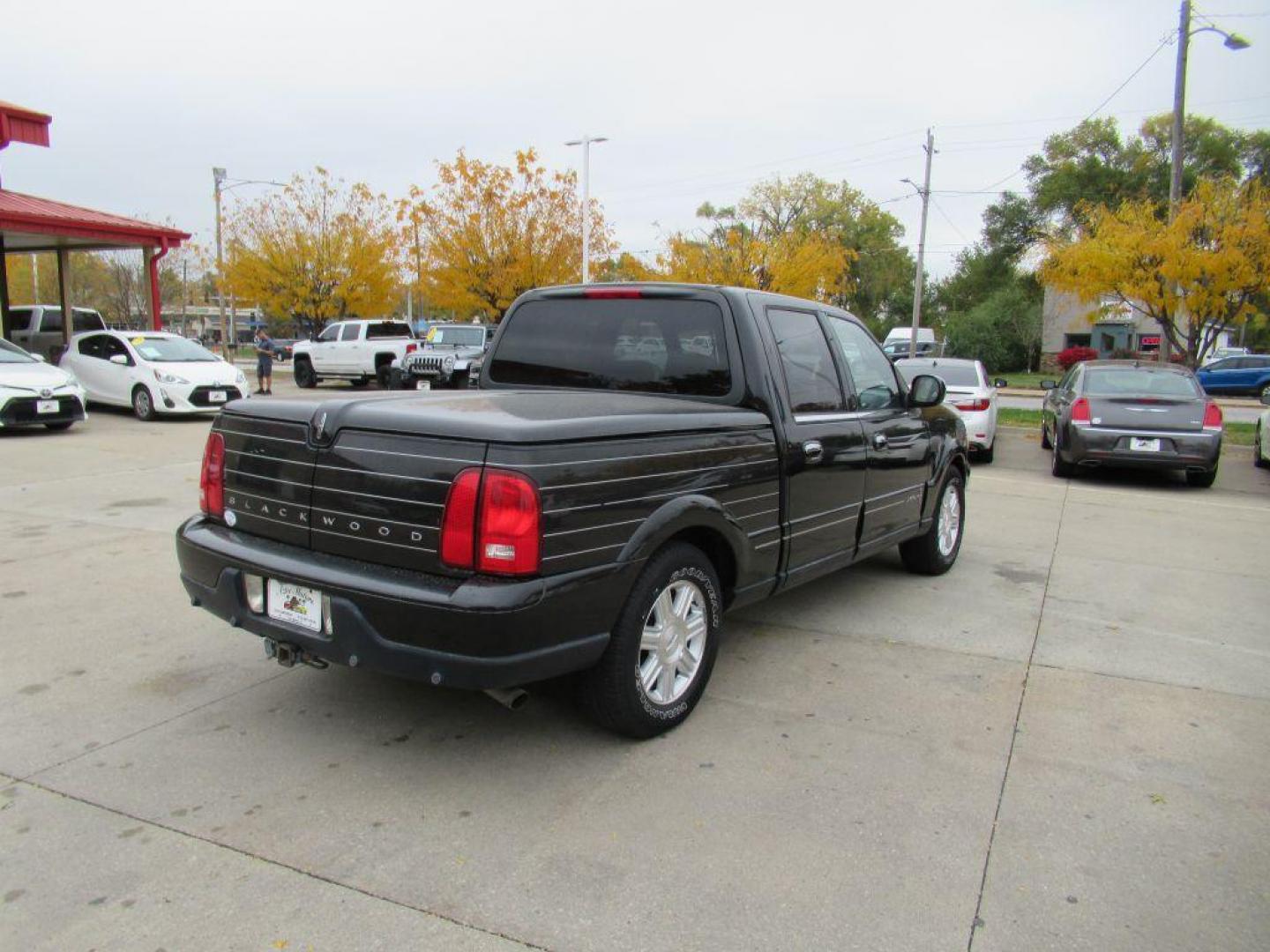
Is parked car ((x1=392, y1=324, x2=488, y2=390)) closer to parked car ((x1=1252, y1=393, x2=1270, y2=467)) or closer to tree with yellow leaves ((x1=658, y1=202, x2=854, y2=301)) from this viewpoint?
tree with yellow leaves ((x1=658, y1=202, x2=854, y2=301))

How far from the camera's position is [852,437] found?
15.7ft

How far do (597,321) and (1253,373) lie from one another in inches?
1339

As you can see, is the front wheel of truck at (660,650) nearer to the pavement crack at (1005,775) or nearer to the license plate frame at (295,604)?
the license plate frame at (295,604)

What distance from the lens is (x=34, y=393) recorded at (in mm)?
12734

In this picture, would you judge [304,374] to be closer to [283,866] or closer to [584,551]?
[584,551]

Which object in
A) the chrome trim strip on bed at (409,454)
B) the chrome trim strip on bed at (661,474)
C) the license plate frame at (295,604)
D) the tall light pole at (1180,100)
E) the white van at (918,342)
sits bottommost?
the license plate frame at (295,604)

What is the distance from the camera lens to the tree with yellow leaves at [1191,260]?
16734 mm

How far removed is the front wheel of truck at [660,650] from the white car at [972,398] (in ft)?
30.2

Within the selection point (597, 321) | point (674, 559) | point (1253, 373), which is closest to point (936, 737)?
point (674, 559)

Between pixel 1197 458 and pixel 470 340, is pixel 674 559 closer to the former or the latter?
pixel 1197 458

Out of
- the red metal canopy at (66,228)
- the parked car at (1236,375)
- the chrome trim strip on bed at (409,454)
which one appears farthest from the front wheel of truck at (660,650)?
the parked car at (1236,375)

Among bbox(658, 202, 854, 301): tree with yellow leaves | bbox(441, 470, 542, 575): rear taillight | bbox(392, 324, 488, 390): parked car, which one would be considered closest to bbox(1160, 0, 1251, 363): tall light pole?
bbox(658, 202, 854, 301): tree with yellow leaves

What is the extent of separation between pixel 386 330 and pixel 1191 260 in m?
19.5

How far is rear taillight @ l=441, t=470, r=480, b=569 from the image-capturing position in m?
2.92
